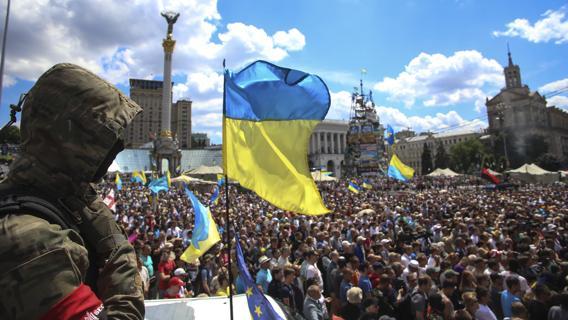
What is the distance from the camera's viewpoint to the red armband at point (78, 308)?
97 centimetres

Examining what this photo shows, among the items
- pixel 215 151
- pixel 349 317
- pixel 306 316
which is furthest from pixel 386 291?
pixel 215 151

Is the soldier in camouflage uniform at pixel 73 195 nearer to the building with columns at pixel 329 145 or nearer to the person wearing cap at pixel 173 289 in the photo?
the person wearing cap at pixel 173 289

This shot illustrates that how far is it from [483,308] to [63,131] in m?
5.44

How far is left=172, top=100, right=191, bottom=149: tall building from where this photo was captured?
12438 cm

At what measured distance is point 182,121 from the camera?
125250 mm

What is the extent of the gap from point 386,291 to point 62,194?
528cm

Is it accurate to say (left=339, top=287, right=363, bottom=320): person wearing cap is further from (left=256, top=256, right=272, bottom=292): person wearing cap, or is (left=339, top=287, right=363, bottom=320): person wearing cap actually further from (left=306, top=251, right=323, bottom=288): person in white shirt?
(left=256, top=256, right=272, bottom=292): person wearing cap

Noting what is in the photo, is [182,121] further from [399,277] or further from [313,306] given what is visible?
[313,306]

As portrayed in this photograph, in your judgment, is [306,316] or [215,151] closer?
[306,316]

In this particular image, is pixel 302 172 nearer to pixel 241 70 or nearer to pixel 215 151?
pixel 241 70

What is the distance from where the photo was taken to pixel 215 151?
7675cm

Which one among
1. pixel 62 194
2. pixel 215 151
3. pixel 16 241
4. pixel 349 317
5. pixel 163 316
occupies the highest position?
pixel 215 151

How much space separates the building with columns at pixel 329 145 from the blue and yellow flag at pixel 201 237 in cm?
9283

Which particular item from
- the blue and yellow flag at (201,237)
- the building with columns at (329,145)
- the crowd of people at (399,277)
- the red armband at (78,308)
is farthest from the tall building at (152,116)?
the red armband at (78,308)
